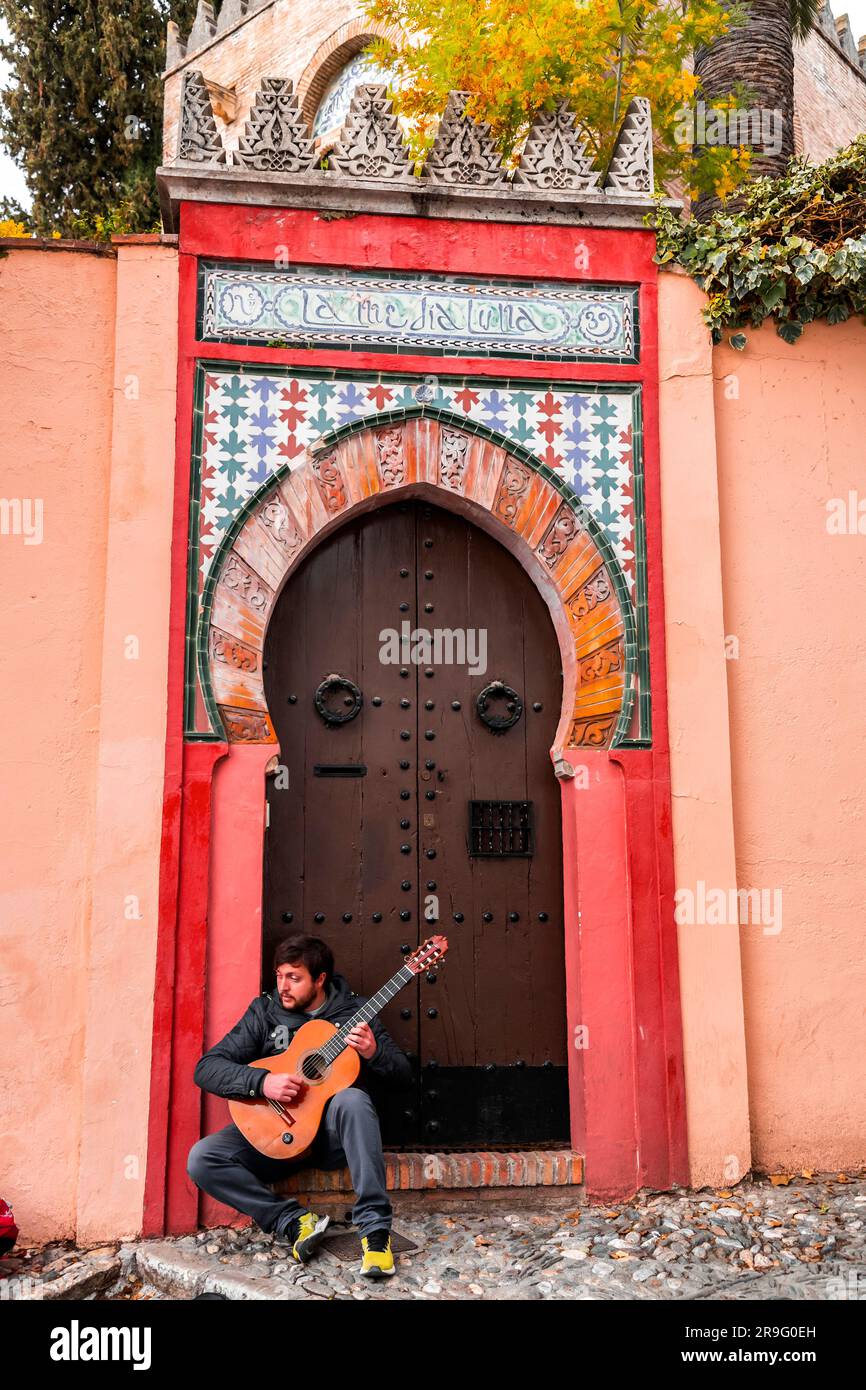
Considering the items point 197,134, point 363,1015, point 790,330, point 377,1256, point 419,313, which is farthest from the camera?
point 790,330

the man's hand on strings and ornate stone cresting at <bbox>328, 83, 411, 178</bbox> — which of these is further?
ornate stone cresting at <bbox>328, 83, 411, 178</bbox>

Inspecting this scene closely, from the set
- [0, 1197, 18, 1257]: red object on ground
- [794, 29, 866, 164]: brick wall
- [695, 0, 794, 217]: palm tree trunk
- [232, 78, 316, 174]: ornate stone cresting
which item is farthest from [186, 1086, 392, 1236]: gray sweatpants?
[794, 29, 866, 164]: brick wall

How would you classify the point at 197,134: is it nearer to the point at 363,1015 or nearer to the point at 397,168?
the point at 397,168

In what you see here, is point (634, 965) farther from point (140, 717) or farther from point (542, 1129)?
point (140, 717)

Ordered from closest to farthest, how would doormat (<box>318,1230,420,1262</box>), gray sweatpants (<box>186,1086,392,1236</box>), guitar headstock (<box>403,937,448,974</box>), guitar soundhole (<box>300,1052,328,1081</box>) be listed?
gray sweatpants (<box>186,1086,392,1236</box>) < doormat (<box>318,1230,420,1262</box>) < guitar soundhole (<box>300,1052,328,1081</box>) < guitar headstock (<box>403,937,448,974</box>)

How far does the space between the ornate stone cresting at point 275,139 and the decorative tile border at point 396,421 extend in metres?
0.94

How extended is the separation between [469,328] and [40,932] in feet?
10.4

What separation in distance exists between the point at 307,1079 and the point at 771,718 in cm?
259

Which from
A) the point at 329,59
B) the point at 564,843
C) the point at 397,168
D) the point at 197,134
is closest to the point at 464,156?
the point at 397,168

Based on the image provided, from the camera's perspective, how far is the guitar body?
4234 millimetres

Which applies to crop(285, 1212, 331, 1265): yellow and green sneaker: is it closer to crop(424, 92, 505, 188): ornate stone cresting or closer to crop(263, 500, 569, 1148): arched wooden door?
crop(263, 500, 569, 1148): arched wooden door

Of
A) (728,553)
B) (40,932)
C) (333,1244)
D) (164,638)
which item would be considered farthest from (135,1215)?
(728,553)

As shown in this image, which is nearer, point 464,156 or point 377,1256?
point 377,1256

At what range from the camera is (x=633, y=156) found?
5.43m
